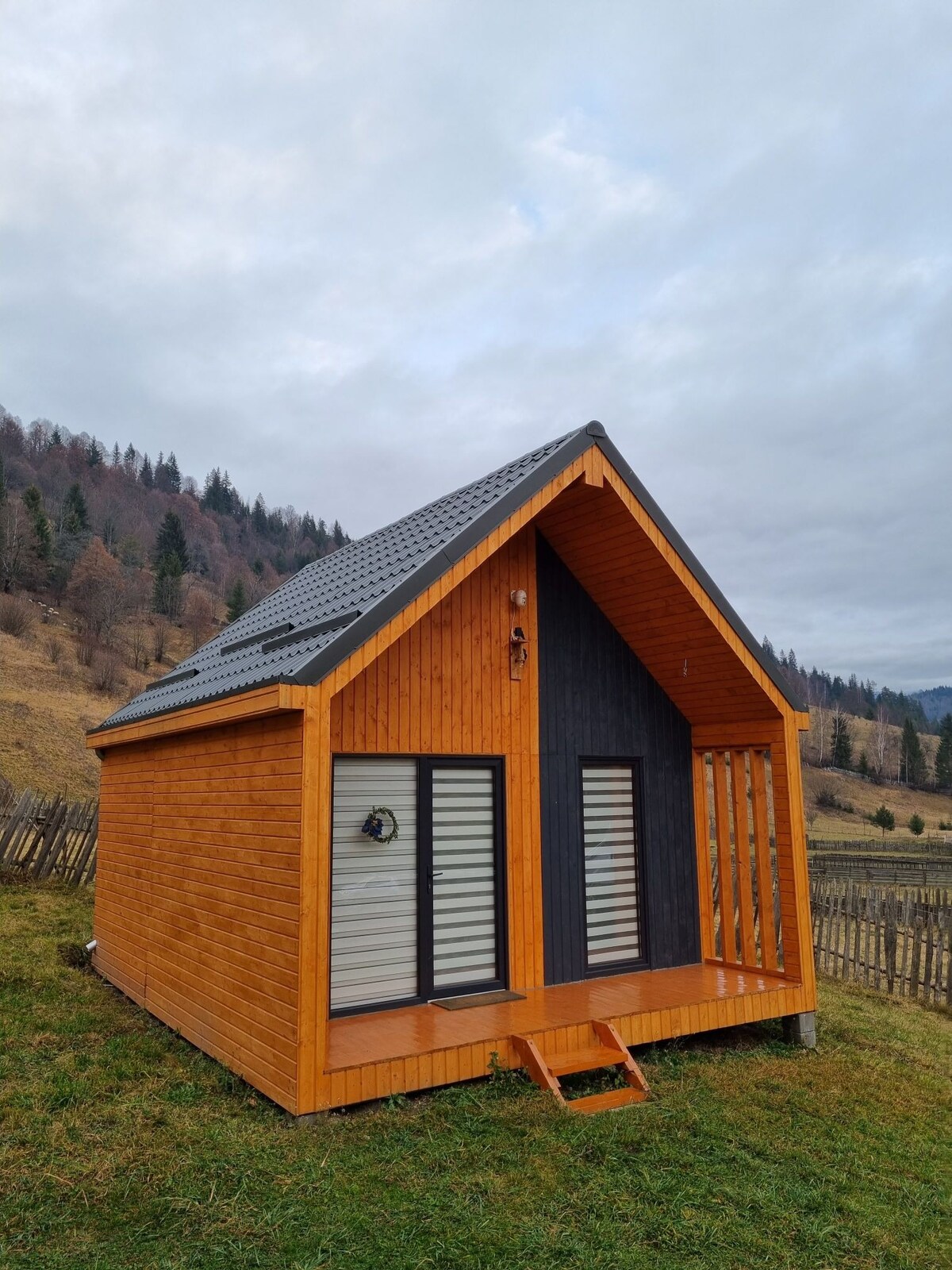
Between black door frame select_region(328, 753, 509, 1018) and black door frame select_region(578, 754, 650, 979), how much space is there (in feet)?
2.75

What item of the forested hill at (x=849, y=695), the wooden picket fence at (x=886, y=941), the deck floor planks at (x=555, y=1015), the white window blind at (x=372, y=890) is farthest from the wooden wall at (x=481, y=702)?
the forested hill at (x=849, y=695)

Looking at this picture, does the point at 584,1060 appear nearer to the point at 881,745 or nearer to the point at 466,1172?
the point at 466,1172

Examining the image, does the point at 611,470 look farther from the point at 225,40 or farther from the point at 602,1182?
the point at 225,40

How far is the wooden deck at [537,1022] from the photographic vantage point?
4.83 metres

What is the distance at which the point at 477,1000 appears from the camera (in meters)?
6.30

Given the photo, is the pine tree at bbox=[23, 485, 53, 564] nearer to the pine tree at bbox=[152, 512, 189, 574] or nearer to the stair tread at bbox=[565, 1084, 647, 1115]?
the pine tree at bbox=[152, 512, 189, 574]

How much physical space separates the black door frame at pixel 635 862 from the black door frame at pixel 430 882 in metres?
0.84

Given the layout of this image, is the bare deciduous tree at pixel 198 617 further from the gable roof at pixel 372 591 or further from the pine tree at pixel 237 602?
the gable roof at pixel 372 591

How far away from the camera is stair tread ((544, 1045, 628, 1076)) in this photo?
5203 millimetres

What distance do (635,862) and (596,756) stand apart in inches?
42.1

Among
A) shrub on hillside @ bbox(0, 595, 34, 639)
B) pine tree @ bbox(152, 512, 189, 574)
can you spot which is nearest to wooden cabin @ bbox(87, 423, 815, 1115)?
shrub on hillside @ bbox(0, 595, 34, 639)

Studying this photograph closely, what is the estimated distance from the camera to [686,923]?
7766 millimetres

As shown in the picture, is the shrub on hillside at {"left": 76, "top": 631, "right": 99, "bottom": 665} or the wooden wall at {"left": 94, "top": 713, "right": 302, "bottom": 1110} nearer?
the wooden wall at {"left": 94, "top": 713, "right": 302, "bottom": 1110}

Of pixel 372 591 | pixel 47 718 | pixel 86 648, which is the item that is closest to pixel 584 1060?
pixel 372 591
